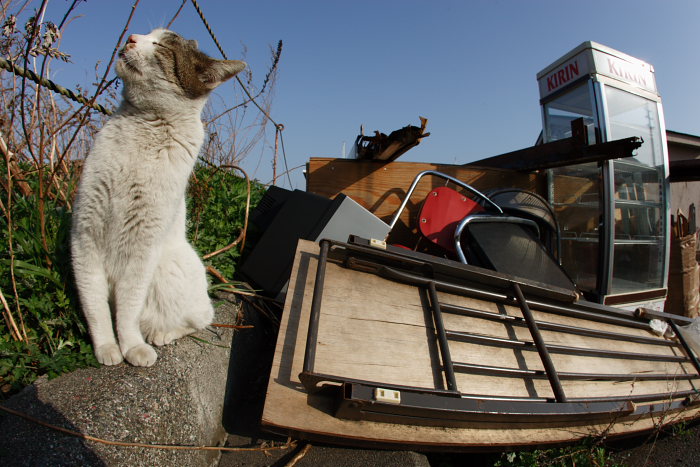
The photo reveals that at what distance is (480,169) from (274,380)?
335 cm

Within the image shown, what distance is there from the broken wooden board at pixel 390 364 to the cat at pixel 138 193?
1.75 feet

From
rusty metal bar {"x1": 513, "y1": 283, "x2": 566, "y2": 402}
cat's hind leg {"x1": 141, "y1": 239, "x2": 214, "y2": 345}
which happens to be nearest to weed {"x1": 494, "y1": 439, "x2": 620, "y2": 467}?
rusty metal bar {"x1": 513, "y1": 283, "x2": 566, "y2": 402}

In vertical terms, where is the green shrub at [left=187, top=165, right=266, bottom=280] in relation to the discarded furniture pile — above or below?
above

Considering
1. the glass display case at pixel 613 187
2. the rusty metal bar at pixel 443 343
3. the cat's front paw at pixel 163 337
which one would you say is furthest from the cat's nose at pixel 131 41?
the glass display case at pixel 613 187

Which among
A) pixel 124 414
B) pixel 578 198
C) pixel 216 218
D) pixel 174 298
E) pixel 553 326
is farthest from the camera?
pixel 578 198

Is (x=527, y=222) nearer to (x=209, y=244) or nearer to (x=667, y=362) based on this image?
(x=667, y=362)

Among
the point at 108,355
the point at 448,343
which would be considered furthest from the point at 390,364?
the point at 108,355

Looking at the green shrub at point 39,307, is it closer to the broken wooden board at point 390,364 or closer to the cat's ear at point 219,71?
the broken wooden board at point 390,364

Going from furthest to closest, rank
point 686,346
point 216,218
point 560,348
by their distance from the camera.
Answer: point 216,218
point 686,346
point 560,348

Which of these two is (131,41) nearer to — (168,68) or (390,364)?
(168,68)

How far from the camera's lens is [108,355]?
117 centimetres

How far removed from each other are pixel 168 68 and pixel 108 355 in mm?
1085

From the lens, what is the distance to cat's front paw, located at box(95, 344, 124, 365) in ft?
3.83

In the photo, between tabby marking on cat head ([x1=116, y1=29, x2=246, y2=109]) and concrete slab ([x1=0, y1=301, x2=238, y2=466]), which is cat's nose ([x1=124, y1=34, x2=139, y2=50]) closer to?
tabby marking on cat head ([x1=116, y1=29, x2=246, y2=109])
